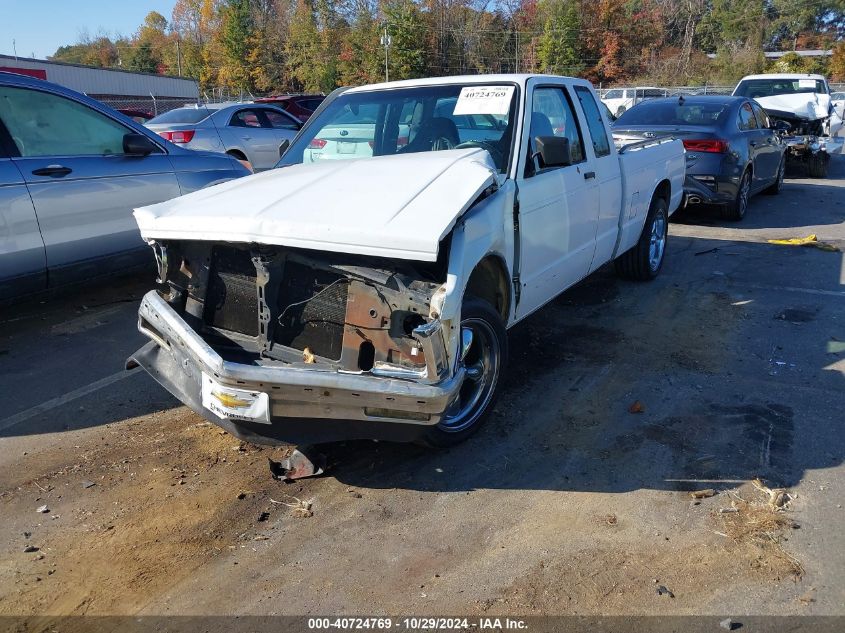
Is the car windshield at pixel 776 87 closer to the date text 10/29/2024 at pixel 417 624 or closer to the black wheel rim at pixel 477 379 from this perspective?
the black wheel rim at pixel 477 379

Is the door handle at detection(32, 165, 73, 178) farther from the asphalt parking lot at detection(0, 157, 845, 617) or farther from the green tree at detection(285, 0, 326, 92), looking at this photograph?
the green tree at detection(285, 0, 326, 92)

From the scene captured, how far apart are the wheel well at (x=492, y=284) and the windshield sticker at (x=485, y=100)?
1.15 metres

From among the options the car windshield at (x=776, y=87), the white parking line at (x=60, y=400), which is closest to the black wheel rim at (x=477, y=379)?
the white parking line at (x=60, y=400)

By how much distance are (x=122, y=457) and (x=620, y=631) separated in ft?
8.90

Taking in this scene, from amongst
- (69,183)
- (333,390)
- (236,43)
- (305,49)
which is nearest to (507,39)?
(305,49)

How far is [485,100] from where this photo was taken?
183 inches

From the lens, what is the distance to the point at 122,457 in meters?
3.87

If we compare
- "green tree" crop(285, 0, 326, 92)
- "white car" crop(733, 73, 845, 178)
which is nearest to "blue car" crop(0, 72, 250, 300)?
"white car" crop(733, 73, 845, 178)

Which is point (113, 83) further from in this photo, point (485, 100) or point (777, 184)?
point (485, 100)

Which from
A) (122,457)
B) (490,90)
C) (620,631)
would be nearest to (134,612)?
(122,457)

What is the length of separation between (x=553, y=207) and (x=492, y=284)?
0.84 metres

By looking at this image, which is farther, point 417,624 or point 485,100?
point 485,100

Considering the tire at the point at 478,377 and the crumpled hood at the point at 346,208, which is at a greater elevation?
the crumpled hood at the point at 346,208

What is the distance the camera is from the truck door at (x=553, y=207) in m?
4.38
